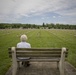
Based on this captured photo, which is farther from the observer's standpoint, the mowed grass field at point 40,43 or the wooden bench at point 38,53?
the mowed grass field at point 40,43

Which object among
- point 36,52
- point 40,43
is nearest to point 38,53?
point 36,52

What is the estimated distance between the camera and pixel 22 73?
22.8 feet

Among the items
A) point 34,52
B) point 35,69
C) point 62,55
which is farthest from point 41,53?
point 35,69

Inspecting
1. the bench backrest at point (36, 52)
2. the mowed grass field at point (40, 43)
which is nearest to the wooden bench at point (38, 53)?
the bench backrest at point (36, 52)

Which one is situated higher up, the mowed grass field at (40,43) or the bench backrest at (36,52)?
the bench backrest at (36,52)

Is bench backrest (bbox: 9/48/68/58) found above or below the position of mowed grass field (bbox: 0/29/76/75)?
above

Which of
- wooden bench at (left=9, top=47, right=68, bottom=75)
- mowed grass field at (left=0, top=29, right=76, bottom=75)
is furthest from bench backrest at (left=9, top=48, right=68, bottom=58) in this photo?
mowed grass field at (left=0, top=29, right=76, bottom=75)

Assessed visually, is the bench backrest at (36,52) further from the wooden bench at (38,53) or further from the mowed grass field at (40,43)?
the mowed grass field at (40,43)

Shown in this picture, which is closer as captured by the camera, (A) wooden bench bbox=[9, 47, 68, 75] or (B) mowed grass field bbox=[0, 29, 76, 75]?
(A) wooden bench bbox=[9, 47, 68, 75]

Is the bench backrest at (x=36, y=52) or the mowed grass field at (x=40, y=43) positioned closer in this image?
the bench backrest at (x=36, y=52)

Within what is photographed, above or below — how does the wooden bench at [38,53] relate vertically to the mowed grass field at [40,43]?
above

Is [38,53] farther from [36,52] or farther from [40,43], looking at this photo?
[40,43]

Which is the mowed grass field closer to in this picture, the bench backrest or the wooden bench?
the wooden bench

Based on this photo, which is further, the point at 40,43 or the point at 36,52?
the point at 40,43
